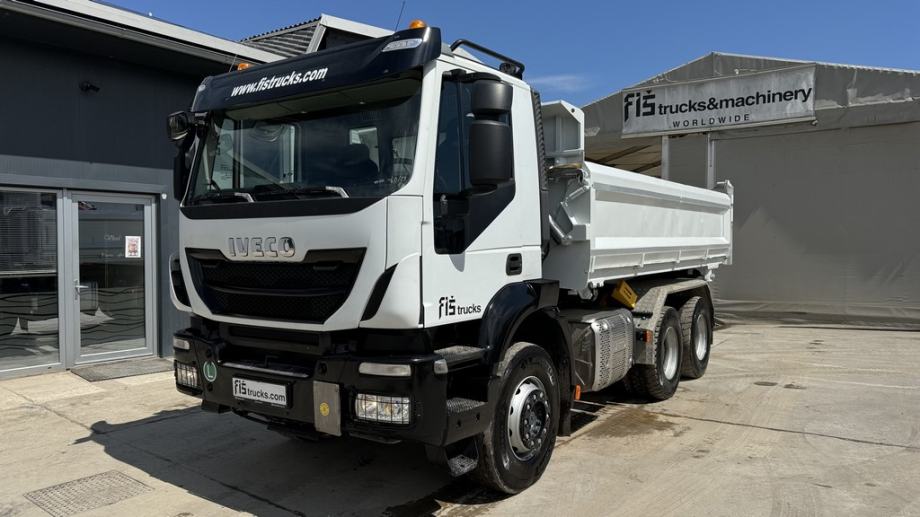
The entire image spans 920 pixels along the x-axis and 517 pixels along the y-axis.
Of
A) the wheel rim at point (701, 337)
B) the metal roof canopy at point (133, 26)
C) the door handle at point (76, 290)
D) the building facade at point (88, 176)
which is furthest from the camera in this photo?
the door handle at point (76, 290)

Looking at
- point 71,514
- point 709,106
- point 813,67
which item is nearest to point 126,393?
point 71,514

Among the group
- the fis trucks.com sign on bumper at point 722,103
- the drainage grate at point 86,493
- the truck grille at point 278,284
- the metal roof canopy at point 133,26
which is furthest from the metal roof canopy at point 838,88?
the drainage grate at point 86,493

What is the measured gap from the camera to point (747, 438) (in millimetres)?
5508

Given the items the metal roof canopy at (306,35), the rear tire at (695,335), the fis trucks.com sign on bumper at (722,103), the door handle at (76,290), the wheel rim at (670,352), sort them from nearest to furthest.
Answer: the wheel rim at (670,352) < the rear tire at (695,335) < the door handle at (76,290) < the metal roof canopy at (306,35) < the fis trucks.com sign on bumper at (722,103)

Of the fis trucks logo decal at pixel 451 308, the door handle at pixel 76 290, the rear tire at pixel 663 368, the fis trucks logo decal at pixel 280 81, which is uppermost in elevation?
the fis trucks logo decal at pixel 280 81

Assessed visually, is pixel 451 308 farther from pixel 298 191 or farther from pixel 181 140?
pixel 181 140

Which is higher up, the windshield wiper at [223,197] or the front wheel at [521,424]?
the windshield wiper at [223,197]

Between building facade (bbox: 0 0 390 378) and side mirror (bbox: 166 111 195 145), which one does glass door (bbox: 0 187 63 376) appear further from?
side mirror (bbox: 166 111 195 145)

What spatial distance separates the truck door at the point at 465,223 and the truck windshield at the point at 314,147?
261 millimetres

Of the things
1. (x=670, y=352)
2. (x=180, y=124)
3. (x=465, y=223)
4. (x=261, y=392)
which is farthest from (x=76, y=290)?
(x=670, y=352)

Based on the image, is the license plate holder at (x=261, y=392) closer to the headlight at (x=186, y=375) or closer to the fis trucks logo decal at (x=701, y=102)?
the headlight at (x=186, y=375)

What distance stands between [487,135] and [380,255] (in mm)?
927

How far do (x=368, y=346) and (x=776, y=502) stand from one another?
9.31 feet

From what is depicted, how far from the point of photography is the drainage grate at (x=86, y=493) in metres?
4.14
